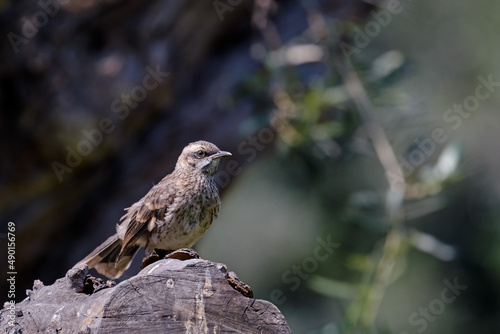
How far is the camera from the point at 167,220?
475 centimetres

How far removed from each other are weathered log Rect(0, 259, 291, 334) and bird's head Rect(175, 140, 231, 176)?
1.94 metres

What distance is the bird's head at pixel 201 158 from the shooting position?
5.05 meters

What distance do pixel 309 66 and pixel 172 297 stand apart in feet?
14.5

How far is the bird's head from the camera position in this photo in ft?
16.6

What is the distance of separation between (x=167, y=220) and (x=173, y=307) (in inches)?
73.1

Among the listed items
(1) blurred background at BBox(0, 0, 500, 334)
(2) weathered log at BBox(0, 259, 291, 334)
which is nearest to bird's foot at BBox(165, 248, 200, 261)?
(2) weathered log at BBox(0, 259, 291, 334)

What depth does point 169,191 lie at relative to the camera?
486 centimetres

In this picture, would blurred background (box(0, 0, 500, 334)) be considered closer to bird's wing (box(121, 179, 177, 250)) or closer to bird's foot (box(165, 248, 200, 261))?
bird's wing (box(121, 179, 177, 250))

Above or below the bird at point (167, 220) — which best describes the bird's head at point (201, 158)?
above

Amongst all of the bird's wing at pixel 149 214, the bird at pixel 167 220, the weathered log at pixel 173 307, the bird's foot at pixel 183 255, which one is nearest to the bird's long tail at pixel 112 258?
the bird at pixel 167 220

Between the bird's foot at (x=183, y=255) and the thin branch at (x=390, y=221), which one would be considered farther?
the thin branch at (x=390, y=221)

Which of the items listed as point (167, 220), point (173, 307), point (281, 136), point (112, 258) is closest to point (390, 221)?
point (281, 136)

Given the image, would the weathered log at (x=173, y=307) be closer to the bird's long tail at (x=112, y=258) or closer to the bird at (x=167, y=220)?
the bird at (x=167, y=220)

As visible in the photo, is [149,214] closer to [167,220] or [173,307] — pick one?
[167,220]
